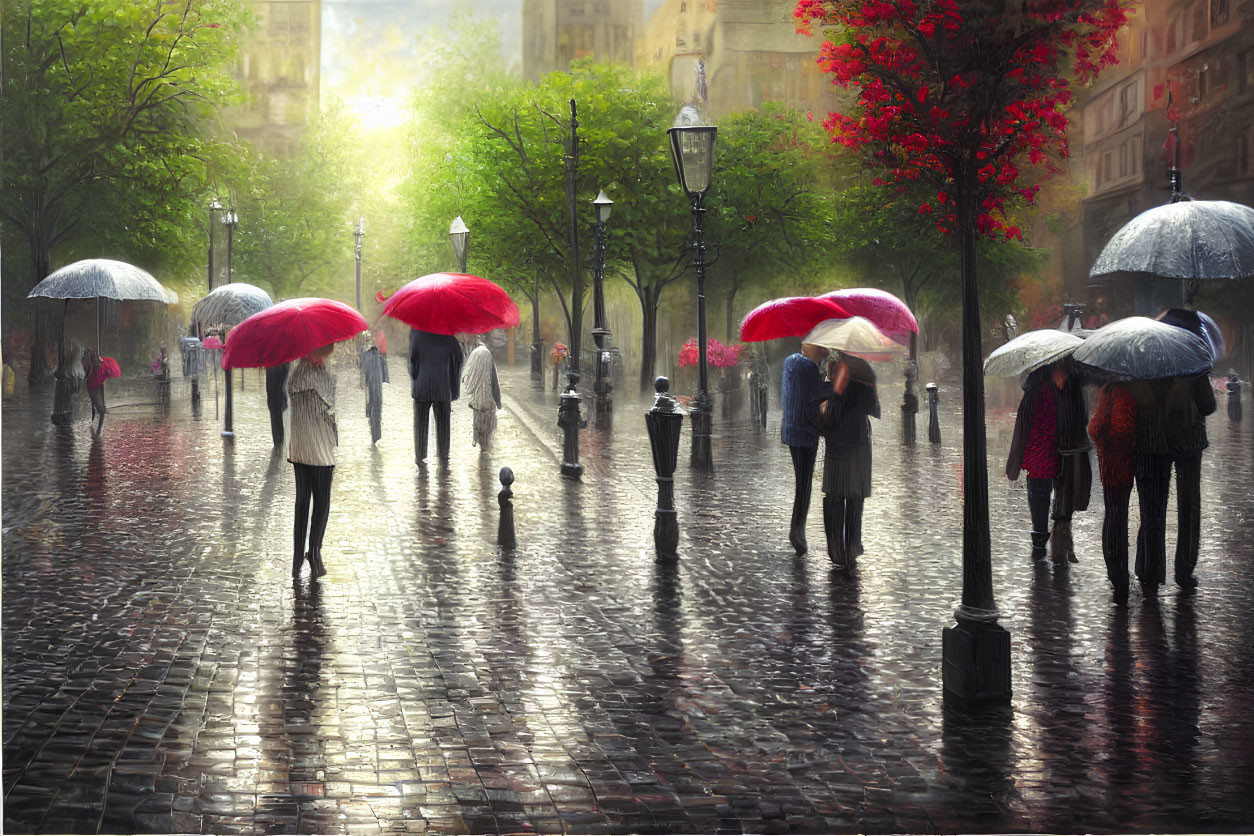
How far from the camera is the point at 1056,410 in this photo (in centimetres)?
998

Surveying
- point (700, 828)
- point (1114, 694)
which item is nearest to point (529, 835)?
point (700, 828)

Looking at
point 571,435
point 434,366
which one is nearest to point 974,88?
point 571,435

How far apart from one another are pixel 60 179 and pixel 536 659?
263 inches

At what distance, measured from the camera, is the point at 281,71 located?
34.8 feet

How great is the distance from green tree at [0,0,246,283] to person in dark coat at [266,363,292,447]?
324cm

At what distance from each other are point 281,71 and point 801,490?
5638 millimetres

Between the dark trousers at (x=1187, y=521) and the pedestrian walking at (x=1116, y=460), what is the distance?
1.35ft

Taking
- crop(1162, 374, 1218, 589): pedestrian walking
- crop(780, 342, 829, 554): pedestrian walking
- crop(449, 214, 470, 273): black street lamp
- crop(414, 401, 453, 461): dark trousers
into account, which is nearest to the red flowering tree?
crop(1162, 374, 1218, 589): pedestrian walking

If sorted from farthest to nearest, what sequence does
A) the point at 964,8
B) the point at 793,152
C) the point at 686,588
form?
the point at 793,152 → the point at 686,588 → the point at 964,8

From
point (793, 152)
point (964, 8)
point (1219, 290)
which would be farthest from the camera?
point (793, 152)

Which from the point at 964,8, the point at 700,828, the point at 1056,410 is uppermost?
the point at 964,8

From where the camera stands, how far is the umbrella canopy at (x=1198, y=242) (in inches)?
312

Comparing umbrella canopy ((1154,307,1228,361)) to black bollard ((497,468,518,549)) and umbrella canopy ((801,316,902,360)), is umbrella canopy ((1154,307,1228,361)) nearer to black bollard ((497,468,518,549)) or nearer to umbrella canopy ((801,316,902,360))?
umbrella canopy ((801,316,902,360))

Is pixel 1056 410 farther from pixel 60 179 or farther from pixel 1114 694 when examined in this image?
pixel 60 179
